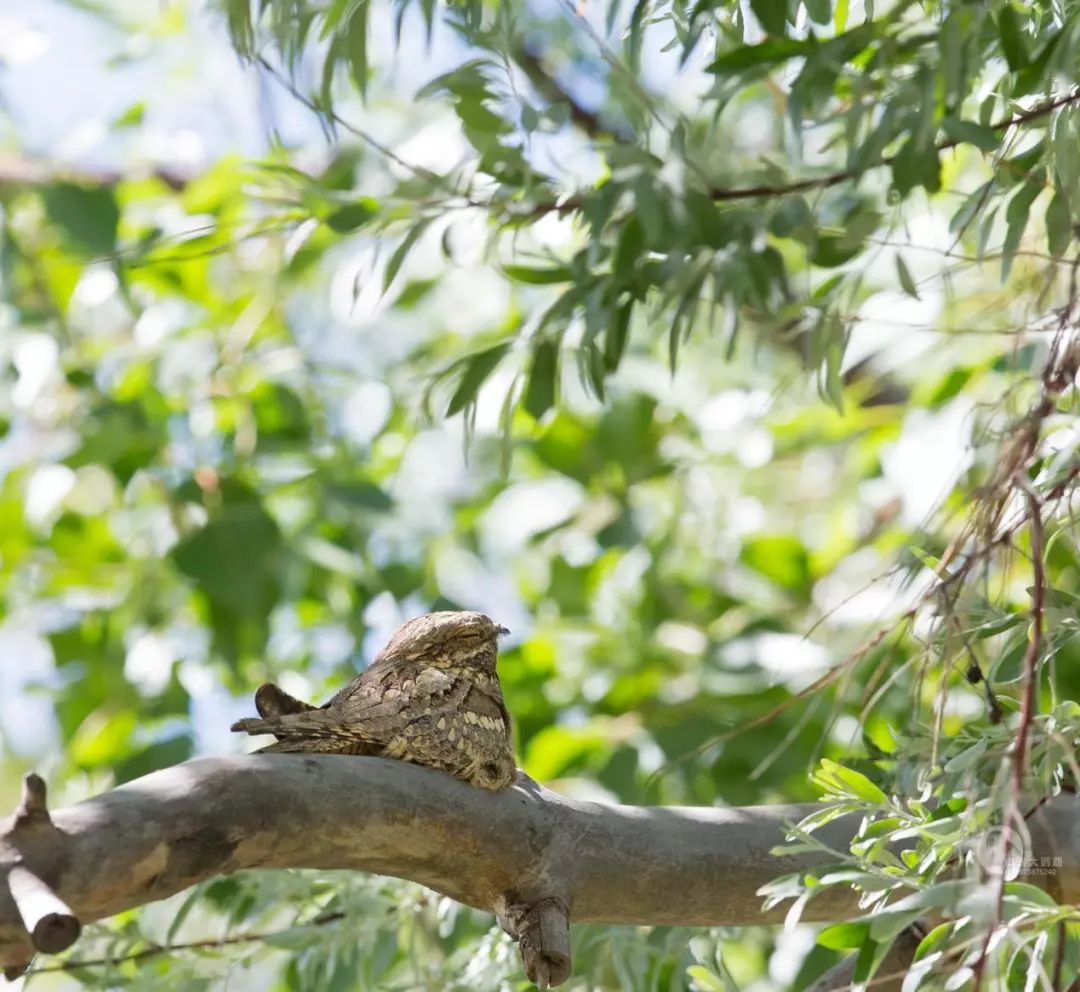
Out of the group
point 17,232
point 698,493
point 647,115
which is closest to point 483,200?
point 647,115

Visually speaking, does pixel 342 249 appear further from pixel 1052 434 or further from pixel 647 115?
pixel 1052 434

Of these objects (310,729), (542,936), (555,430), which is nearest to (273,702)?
(310,729)

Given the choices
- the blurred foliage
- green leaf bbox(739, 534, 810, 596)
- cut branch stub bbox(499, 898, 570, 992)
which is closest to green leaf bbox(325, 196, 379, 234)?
the blurred foliage

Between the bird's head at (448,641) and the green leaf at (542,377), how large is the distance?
52 centimetres

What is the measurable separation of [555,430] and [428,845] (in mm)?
2337

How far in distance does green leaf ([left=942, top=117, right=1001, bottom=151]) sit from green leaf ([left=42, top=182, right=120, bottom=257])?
2462 mm

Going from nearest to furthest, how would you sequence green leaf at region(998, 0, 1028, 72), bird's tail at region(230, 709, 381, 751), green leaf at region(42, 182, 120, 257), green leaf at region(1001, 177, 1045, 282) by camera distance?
1. bird's tail at region(230, 709, 381, 751)
2. green leaf at region(998, 0, 1028, 72)
3. green leaf at region(1001, 177, 1045, 282)
4. green leaf at region(42, 182, 120, 257)

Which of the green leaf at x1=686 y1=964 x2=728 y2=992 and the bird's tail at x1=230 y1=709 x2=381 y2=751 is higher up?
the bird's tail at x1=230 y1=709 x2=381 y2=751

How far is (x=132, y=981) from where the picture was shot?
2.33 m

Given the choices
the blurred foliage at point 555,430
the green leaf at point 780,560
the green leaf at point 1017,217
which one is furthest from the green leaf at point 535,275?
the green leaf at point 780,560

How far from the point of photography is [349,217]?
7.87 ft

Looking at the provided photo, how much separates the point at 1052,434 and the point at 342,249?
2806 millimetres

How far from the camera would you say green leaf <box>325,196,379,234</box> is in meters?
2.38

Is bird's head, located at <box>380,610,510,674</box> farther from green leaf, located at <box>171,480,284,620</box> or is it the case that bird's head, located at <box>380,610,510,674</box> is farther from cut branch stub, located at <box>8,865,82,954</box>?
green leaf, located at <box>171,480,284,620</box>
